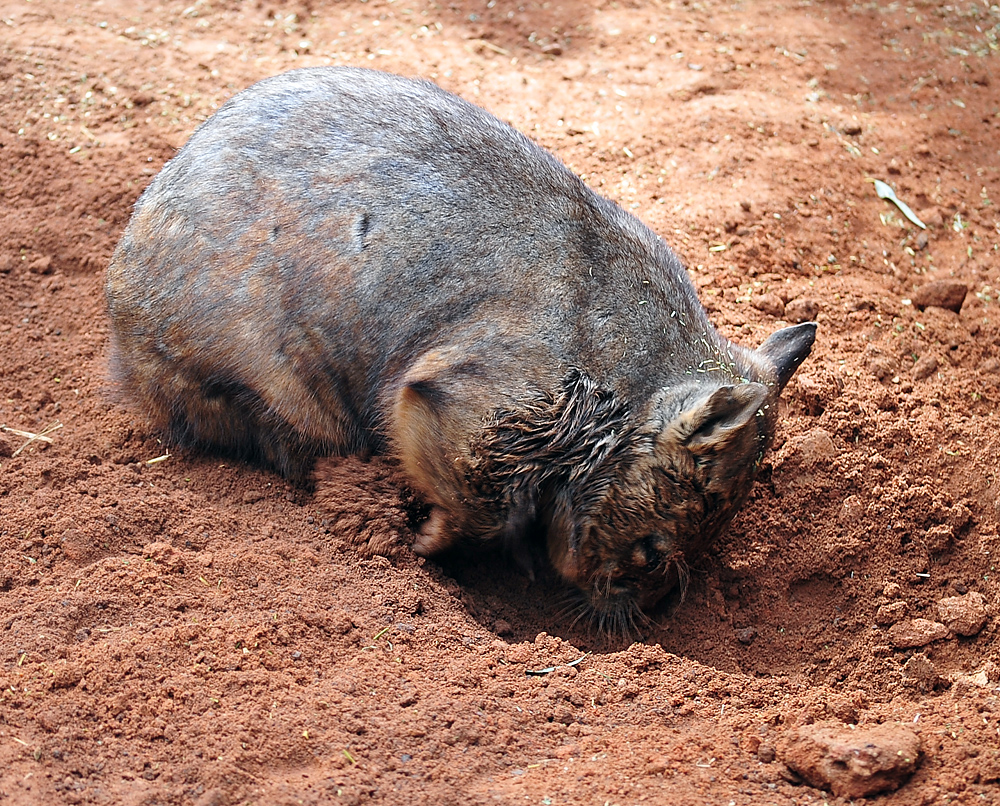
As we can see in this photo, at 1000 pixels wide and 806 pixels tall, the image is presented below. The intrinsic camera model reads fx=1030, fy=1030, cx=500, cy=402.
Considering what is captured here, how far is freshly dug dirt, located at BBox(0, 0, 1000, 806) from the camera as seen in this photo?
3.59 metres

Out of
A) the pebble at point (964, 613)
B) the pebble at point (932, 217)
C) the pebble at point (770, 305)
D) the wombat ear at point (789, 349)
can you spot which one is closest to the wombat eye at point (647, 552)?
the wombat ear at point (789, 349)

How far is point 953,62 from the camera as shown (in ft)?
28.5

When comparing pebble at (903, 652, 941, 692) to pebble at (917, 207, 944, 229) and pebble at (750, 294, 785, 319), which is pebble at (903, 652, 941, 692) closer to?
pebble at (750, 294, 785, 319)

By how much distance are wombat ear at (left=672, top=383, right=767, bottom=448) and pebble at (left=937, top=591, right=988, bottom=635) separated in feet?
4.63

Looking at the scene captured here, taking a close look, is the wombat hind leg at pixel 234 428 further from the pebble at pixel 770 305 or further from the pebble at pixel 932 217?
the pebble at pixel 932 217

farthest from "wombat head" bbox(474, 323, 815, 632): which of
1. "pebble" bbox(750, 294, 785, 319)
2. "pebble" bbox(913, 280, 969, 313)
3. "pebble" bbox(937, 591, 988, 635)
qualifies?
"pebble" bbox(913, 280, 969, 313)

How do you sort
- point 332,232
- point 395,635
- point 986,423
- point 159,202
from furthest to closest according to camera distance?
point 986,423, point 159,202, point 332,232, point 395,635

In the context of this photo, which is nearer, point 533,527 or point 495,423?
point 495,423

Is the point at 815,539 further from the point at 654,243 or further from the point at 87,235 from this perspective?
the point at 87,235

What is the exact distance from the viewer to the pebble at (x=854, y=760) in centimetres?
345

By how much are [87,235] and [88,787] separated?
409cm

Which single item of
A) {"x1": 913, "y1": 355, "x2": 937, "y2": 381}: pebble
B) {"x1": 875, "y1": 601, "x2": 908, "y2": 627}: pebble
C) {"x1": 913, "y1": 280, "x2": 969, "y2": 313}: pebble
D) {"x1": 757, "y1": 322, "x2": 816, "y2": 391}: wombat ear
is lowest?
{"x1": 875, "y1": 601, "x2": 908, "y2": 627}: pebble

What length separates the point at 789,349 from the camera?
15.8 feet

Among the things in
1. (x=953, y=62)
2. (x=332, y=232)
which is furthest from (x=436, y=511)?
(x=953, y=62)
